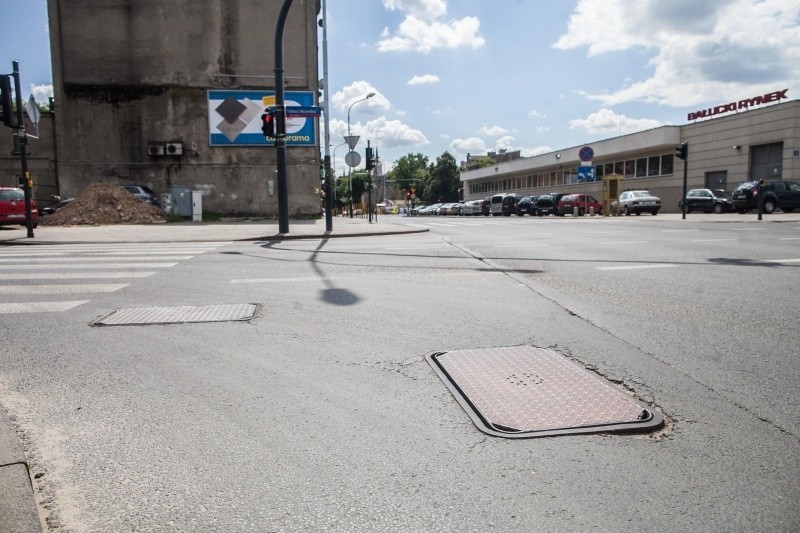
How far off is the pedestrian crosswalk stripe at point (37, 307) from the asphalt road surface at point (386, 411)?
57 mm

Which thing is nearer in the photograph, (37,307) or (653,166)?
(37,307)

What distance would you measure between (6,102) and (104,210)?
35.9ft

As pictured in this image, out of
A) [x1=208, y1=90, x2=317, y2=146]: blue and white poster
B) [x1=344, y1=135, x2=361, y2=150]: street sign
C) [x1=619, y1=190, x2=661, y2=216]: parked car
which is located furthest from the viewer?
[x1=619, y1=190, x2=661, y2=216]: parked car

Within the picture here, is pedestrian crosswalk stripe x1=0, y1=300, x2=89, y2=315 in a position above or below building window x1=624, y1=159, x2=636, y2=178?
below

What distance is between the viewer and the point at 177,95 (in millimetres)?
31359

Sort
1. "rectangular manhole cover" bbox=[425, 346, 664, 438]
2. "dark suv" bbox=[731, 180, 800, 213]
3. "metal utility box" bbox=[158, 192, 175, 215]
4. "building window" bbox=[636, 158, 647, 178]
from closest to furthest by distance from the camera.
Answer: "rectangular manhole cover" bbox=[425, 346, 664, 438] < "dark suv" bbox=[731, 180, 800, 213] < "metal utility box" bbox=[158, 192, 175, 215] < "building window" bbox=[636, 158, 647, 178]

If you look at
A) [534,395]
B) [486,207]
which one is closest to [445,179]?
[486,207]

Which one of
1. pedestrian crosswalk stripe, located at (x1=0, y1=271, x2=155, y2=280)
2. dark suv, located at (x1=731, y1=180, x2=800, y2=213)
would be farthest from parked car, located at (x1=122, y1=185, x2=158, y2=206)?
dark suv, located at (x1=731, y1=180, x2=800, y2=213)

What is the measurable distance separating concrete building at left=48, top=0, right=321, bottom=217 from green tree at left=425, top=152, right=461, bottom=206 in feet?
245

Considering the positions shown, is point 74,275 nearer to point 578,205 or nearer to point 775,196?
point 775,196

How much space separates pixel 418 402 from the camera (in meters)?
3.33

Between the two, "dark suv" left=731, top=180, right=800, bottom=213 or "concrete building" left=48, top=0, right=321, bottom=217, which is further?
"concrete building" left=48, top=0, right=321, bottom=217

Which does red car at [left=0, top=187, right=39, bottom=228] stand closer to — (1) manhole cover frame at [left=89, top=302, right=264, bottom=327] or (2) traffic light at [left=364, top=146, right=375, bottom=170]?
(2) traffic light at [left=364, top=146, right=375, bottom=170]

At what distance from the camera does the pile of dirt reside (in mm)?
24719
